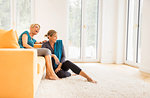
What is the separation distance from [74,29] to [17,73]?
12.5 ft

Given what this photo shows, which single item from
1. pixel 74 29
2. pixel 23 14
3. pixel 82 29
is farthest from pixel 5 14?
pixel 82 29

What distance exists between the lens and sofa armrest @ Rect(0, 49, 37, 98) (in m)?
1.82

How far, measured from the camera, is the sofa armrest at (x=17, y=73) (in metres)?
1.82

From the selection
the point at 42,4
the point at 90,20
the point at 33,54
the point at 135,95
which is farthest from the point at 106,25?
the point at 33,54

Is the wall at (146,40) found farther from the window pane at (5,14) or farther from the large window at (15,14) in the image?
the window pane at (5,14)

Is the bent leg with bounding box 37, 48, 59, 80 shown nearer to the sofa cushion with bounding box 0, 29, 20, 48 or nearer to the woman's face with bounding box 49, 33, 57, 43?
the woman's face with bounding box 49, 33, 57, 43

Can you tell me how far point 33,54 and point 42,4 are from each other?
3.65 m

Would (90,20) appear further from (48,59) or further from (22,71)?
(22,71)

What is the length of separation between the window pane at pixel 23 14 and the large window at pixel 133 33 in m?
2.98

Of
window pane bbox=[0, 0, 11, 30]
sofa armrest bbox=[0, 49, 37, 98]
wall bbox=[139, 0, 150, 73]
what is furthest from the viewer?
window pane bbox=[0, 0, 11, 30]

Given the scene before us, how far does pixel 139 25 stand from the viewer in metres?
4.56

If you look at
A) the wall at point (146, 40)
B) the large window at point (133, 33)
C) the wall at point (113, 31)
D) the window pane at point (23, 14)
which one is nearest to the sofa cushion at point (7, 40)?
the wall at point (146, 40)

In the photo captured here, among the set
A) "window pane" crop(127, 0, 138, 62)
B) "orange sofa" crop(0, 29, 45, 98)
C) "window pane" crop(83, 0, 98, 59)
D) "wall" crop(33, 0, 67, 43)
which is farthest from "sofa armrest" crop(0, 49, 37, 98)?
"window pane" crop(83, 0, 98, 59)

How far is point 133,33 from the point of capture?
15.8 ft
